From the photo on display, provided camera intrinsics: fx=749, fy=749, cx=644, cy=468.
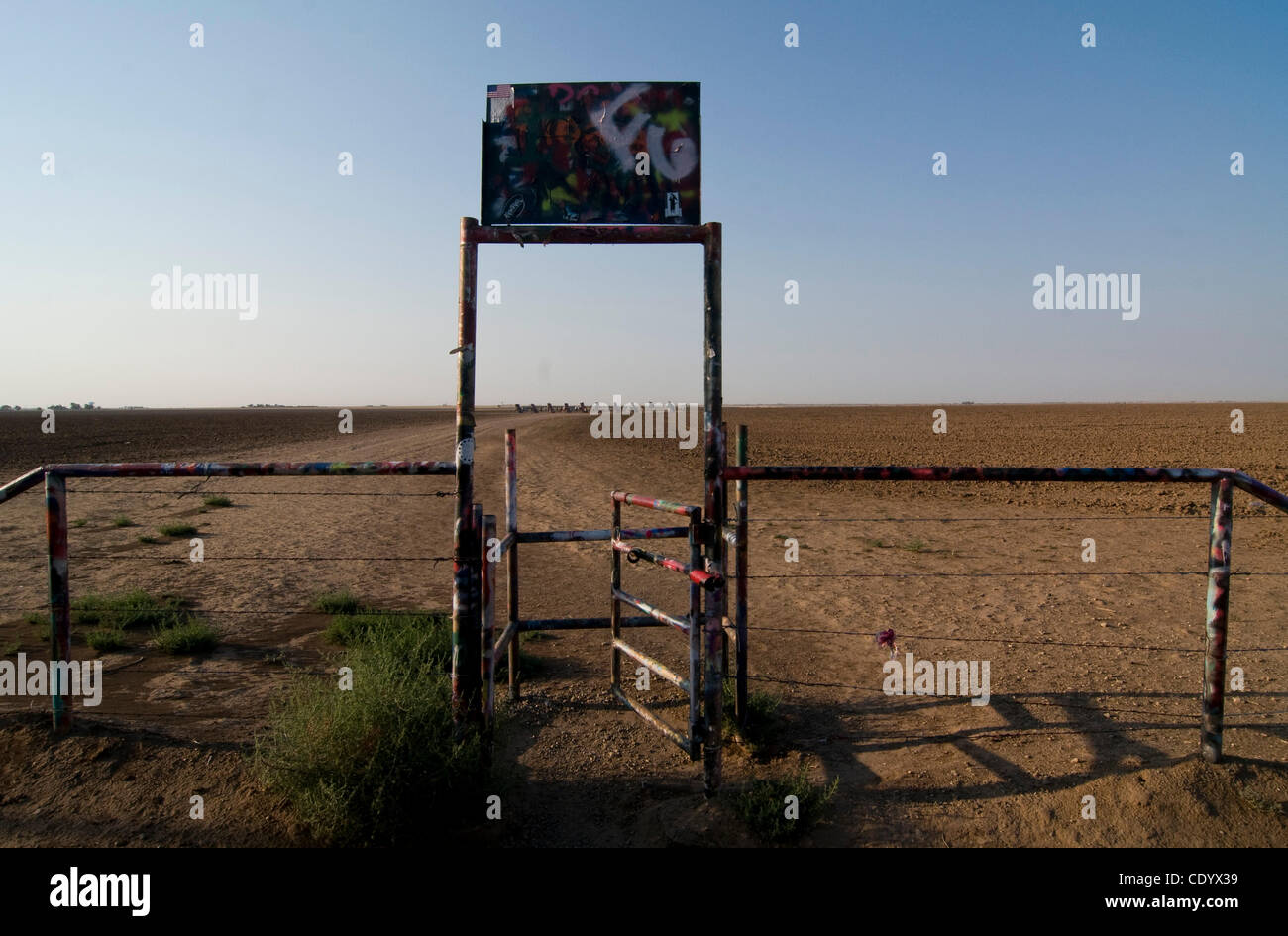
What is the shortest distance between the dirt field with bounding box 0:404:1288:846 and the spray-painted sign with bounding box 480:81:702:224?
266cm

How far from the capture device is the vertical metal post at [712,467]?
349cm

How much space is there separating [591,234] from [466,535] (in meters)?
1.58

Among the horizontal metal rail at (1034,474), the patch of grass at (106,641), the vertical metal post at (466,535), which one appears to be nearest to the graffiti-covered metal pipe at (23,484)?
the vertical metal post at (466,535)

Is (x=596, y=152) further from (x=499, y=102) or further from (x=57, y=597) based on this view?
(x=57, y=597)

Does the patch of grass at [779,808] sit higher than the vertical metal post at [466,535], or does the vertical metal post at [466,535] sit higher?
the vertical metal post at [466,535]

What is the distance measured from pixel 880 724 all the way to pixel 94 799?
4.05 meters

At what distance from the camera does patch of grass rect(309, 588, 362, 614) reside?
22.7ft

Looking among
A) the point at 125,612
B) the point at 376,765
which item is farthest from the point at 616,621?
the point at 125,612

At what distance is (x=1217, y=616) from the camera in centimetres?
360

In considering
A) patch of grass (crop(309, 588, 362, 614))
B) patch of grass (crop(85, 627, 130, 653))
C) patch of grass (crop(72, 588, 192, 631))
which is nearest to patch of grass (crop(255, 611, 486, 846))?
patch of grass (crop(85, 627, 130, 653))

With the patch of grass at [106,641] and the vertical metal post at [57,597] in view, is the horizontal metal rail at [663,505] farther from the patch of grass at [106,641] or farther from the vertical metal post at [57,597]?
the patch of grass at [106,641]

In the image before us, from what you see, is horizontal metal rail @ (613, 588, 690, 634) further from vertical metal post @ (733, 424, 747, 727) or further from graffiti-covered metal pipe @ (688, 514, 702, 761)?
vertical metal post @ (733, 424, 747, 727)

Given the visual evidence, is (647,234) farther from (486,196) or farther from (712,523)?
(712,523)

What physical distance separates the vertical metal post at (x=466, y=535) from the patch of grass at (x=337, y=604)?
149 inches
